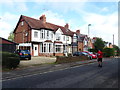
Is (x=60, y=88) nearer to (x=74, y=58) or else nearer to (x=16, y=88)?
A: (x=16, y=88)

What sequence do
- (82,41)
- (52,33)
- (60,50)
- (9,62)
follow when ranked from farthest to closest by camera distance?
(82,41) → (60,50) → (52,33) → (9,62)

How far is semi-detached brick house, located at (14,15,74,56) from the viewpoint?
87.0 ft

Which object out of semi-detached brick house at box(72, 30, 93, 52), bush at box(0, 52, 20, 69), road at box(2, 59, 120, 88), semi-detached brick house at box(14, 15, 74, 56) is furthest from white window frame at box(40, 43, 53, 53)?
road at box(2, 59, 120, 88)

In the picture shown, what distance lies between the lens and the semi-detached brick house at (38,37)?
2652cm

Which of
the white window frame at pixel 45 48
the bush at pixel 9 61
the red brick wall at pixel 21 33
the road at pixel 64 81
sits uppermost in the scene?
the red brick wall at pixel 21 33

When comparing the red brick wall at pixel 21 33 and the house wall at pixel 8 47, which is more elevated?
the red brick wall at pixel 21 33

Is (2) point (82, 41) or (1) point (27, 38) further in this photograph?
(2) point (82, 41)

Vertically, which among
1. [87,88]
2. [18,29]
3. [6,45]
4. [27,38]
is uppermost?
[18,29]

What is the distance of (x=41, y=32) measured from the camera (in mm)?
27750

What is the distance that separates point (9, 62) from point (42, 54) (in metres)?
16.9

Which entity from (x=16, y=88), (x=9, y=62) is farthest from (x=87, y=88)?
(x=9, y=62)

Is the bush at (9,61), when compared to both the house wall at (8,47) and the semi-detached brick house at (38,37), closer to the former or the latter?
the house wall at (8,47)

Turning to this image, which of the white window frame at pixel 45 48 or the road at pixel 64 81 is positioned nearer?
the road at pixel 64 81

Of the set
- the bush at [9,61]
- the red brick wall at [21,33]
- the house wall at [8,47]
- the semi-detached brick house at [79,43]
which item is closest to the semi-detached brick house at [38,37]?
the red brick wall at [21,33]
